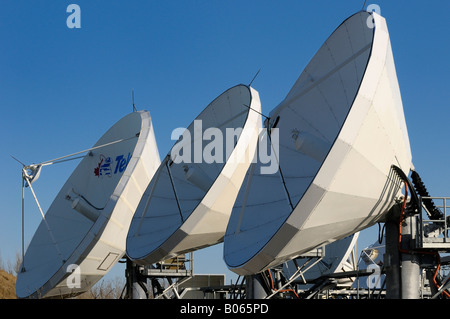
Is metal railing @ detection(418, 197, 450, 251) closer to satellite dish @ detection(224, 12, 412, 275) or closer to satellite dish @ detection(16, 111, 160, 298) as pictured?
satellite dish @ detection(224, 12, 412, 275)

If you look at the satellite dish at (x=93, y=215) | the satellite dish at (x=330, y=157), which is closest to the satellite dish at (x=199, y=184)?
the satellite dish at (x=93, y=215)

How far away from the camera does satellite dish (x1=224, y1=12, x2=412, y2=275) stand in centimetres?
1574

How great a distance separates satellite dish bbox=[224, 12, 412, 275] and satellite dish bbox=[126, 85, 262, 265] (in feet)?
4.50

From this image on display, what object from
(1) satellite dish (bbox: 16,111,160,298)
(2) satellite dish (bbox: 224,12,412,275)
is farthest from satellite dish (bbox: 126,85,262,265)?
(2) satellite dish (bbox: 224,12,412,275)

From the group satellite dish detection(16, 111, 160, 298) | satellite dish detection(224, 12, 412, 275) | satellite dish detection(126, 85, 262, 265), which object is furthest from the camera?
satellite dish detection(16, 111, 160, 298)

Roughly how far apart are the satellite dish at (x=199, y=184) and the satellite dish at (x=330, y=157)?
137 cm

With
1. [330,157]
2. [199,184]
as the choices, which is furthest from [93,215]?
[330,157]

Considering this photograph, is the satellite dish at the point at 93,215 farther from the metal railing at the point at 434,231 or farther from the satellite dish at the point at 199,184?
the metal railing at the point at 434,231

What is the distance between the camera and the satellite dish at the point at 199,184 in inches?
902

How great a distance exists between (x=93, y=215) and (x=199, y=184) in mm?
6850

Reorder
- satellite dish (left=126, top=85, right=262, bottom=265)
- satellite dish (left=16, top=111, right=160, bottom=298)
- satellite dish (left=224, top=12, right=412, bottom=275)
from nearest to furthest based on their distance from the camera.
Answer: satellite dish (left=224, top=12, right=412, bottom=275) < satellite dish (left=126, top=85, right=262, bottom=265) < satellite dish (left=16, top=111, right=160, bottom=298)

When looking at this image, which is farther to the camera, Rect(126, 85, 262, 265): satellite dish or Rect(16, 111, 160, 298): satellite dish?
Rect(16, 111, 160, 298): satellite dish
